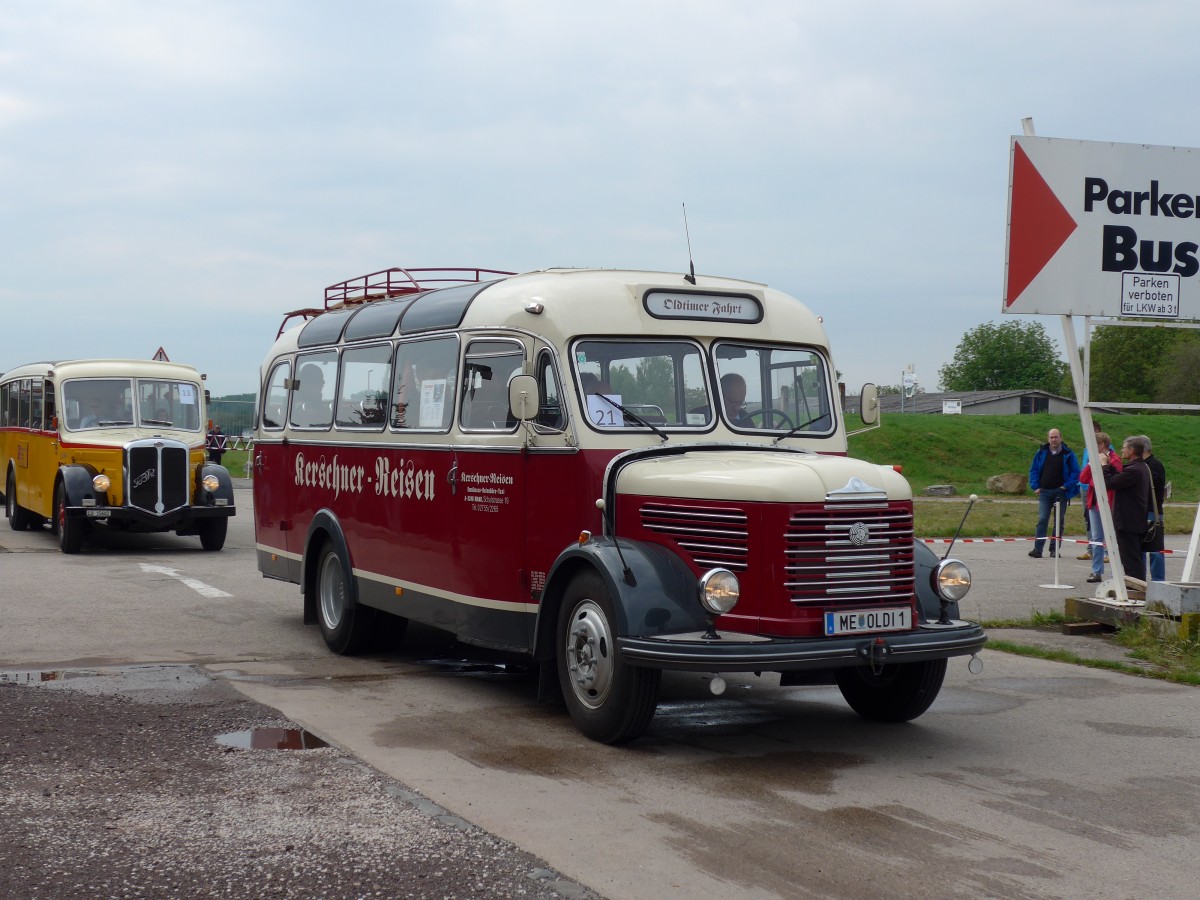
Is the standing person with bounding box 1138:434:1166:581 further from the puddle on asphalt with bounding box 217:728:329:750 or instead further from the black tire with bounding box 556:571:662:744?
the puddle on asphalt with bounding box 217:728:329:750

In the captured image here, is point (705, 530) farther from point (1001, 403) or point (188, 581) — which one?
point (1001, 403)

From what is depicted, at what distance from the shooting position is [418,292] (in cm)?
1090

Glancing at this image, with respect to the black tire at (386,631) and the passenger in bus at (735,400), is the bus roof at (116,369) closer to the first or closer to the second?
the black tire at (386,631)

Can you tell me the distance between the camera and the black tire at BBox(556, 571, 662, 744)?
7.15m

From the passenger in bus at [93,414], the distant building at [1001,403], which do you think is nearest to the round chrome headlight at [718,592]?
the passenger in bus at [93,414]

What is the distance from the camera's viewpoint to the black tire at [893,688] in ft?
25.8

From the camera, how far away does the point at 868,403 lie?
9328 mm

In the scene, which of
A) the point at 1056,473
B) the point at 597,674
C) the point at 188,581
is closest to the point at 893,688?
the point at 597,674

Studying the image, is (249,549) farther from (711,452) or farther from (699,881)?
(699,881)

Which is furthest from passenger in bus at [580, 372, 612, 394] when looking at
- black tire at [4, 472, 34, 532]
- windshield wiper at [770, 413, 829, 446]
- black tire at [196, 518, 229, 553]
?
black tire at [4, 472, 34, 532]

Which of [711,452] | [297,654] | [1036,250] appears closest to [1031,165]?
[1036,250]

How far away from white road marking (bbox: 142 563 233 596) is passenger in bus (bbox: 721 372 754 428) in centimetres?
747

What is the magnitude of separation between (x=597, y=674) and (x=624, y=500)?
989mm

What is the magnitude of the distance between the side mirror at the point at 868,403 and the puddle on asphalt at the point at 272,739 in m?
4.24
